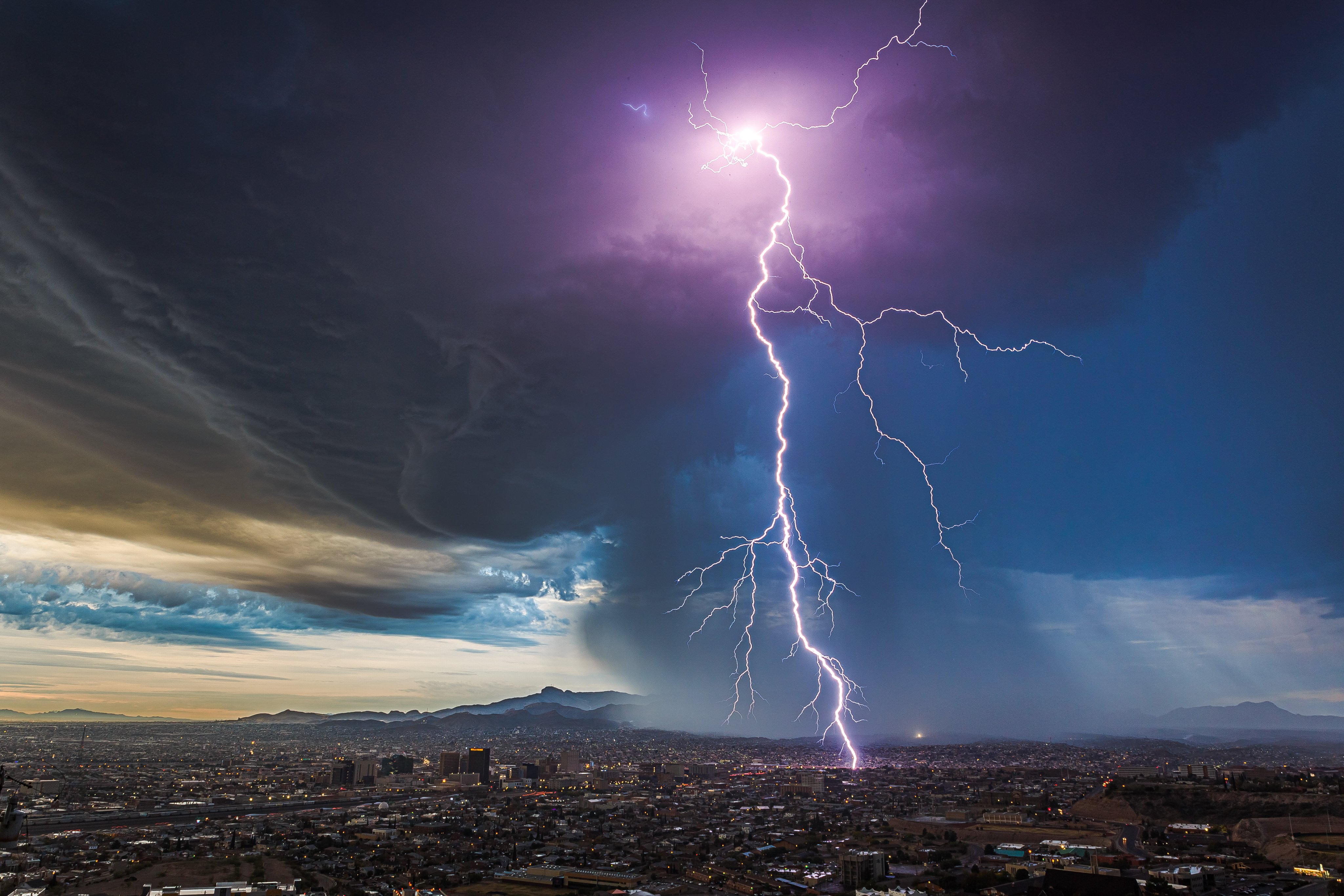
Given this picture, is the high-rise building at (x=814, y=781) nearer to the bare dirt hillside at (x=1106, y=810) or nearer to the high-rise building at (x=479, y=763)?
the bare dirt hillside at (x=1106, y=810)

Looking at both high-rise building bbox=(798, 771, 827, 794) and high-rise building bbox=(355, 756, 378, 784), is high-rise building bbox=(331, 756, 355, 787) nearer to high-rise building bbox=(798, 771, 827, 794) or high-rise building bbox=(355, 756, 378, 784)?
high-rise building bbox=(355, 756, 378, 784)

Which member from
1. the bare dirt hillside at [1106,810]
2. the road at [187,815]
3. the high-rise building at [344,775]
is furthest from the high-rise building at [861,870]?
the high-rise building at [344,775]

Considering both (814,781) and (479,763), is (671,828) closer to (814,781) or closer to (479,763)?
(814,781)

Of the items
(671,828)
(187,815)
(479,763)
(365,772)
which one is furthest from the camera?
(479,763)

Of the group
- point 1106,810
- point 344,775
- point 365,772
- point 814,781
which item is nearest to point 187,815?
point 344,775

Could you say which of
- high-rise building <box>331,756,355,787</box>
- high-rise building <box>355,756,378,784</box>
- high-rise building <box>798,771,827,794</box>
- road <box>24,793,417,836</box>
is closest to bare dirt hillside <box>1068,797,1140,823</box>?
high-rise building <box>798,771,827,794</box>

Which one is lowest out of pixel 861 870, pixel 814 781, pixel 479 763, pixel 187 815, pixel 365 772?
pixel 365 772

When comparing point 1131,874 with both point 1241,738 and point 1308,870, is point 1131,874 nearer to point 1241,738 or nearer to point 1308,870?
point 1308,870

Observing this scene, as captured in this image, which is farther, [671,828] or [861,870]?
[671,828]

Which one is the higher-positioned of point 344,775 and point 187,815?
point 187,815
